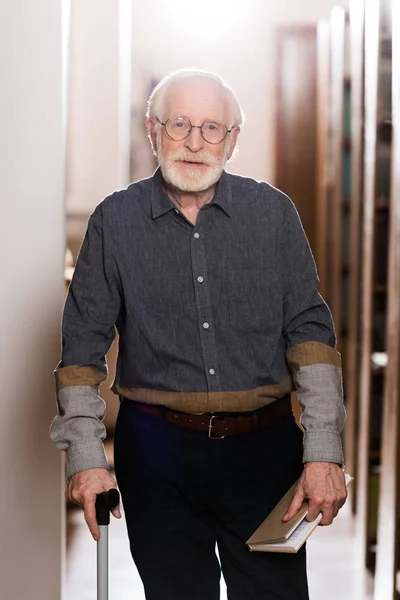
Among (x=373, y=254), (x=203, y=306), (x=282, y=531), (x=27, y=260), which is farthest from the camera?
(x=373, y=254)

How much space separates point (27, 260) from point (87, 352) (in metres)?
0.62

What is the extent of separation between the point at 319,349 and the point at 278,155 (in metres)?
3.55

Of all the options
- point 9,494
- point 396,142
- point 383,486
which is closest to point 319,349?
point 9,494

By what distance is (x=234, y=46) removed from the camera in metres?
4.45

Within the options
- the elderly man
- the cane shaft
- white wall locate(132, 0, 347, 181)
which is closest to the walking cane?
the cane shaft

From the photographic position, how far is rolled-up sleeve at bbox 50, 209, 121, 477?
1.58 m

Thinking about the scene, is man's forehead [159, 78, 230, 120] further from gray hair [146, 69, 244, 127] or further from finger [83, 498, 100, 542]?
finger [83, 498, 100, 542]

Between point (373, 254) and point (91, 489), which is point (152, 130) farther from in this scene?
point (373, 254)

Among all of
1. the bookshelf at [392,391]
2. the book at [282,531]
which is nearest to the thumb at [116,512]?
the book at [282,531]

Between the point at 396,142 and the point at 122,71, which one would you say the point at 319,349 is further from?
the point at 122,71

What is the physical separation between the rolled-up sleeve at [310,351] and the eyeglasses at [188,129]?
181 mm

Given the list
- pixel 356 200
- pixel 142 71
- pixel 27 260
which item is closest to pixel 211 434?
pixel 27 260

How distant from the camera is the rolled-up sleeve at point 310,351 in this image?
5.27ft

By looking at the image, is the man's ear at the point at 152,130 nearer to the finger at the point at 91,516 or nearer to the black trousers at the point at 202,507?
the black trousers at the point at 202,507
